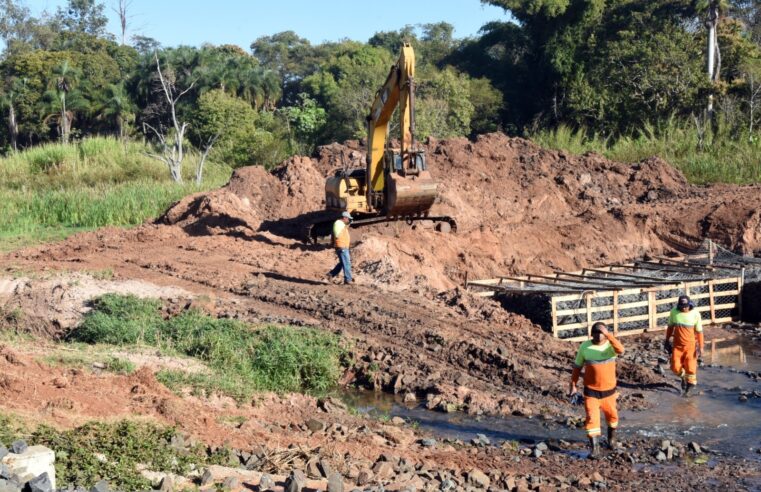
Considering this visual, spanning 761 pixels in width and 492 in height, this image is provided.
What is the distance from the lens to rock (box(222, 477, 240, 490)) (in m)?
8.59

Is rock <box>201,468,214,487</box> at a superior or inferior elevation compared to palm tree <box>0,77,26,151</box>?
inferior

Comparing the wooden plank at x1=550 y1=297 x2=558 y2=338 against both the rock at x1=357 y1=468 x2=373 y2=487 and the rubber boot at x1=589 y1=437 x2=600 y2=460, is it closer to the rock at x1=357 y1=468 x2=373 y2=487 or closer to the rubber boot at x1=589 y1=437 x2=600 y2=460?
the rubber boot at x1=589 y1=437 x2=600 y2=460

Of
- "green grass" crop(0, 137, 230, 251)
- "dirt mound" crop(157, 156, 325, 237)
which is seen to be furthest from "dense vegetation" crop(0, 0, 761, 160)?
"dirt mound" crop(157, 156, 325, 237)

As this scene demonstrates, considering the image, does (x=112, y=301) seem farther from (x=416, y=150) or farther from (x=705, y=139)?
(x=705, y=139)

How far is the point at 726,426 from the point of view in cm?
1291

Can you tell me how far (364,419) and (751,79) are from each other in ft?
94.8

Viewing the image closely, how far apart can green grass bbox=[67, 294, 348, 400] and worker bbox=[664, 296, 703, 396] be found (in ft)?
16.5

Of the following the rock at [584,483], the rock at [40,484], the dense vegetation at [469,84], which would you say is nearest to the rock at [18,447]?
the rock at [40,484]

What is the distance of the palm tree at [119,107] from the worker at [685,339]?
4262 centimetres

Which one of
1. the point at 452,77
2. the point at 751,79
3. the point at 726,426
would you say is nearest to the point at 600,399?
the point at 726,426

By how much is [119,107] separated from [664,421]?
147 feet

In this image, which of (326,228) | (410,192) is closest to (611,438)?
(410,192)

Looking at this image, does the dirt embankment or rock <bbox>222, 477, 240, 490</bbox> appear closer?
rock <bbox>222, 477, 240, 490</bbox>

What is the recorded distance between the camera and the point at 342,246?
733 inches
